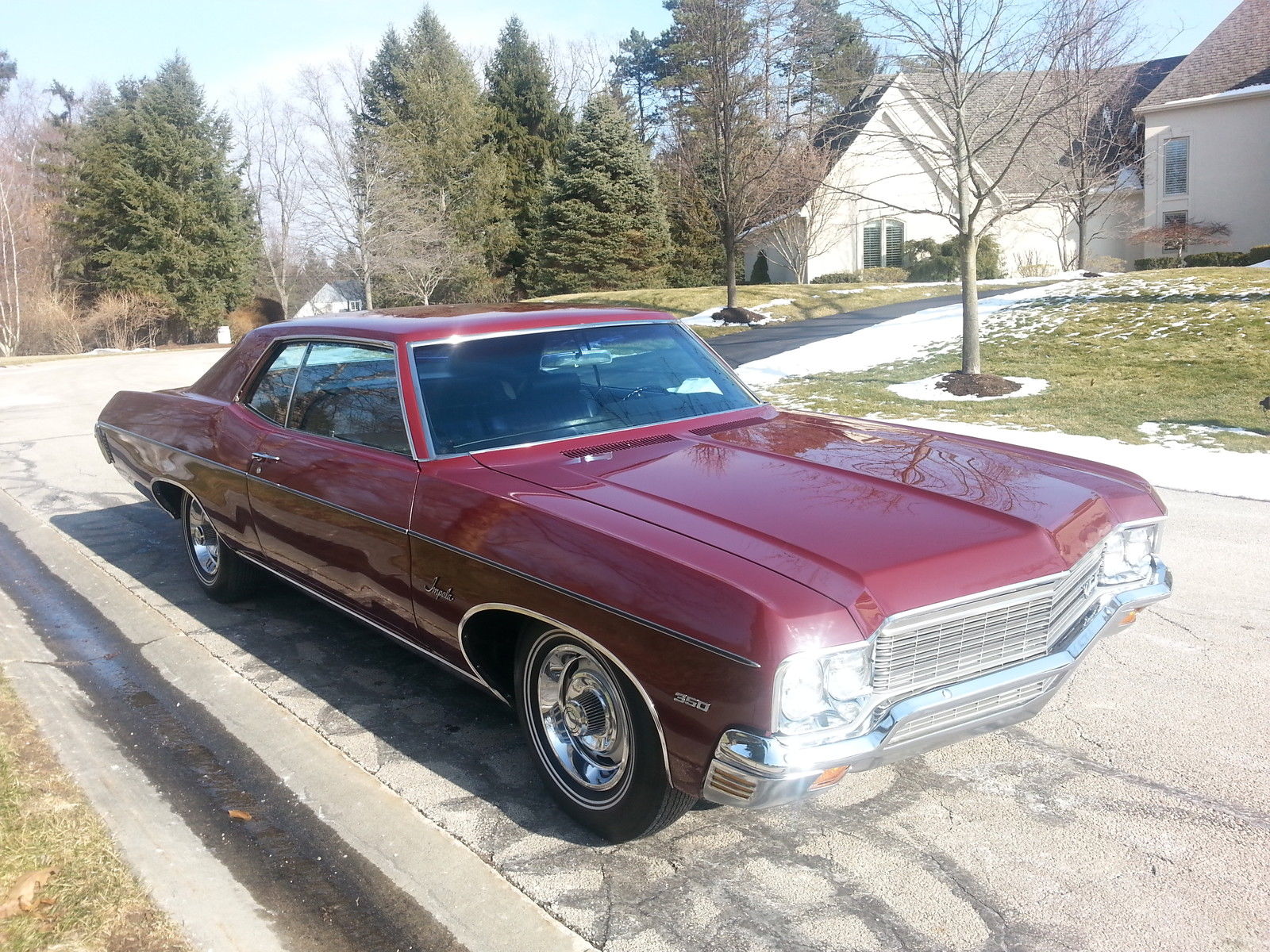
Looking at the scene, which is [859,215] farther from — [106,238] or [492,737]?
[492,737]

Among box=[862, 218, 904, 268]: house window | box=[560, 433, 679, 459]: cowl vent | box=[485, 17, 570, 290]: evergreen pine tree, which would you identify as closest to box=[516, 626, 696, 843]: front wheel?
box=[560, 433, 679, 459]: cowl vent

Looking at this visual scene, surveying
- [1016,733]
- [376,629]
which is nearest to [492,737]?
[376,629]

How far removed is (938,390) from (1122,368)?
95.0 inches

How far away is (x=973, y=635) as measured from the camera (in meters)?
2.83

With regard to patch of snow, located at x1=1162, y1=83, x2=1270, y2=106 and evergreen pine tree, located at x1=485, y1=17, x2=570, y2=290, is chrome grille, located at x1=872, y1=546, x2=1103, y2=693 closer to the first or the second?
patch of snow, located at x1=1162, y1=83, x2=1270, y2=106

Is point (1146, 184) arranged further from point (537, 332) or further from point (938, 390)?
point (537, 332)

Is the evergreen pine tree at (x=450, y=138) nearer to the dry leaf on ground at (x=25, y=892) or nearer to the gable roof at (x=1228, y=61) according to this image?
the gable roof at (x=1228, y=61)

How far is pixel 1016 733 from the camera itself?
12.4 ft

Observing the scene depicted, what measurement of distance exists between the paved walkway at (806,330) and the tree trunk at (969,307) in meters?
4.47

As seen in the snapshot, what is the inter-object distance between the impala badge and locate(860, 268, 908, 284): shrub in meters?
32.7

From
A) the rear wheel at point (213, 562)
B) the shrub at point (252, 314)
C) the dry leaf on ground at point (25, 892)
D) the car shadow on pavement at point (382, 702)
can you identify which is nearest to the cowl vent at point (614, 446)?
the car shadow on pavement at point (382, 702)

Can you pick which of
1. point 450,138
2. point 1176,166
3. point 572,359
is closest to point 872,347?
point 572,359

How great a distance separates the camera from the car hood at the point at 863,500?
8.94 feet

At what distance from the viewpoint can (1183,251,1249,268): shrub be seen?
30797 mm
